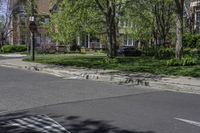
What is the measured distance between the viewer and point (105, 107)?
11039 millimetres

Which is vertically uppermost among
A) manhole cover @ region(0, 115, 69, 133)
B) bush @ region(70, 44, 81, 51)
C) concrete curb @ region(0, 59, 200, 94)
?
bush @ region(70, 44, 81, 51)

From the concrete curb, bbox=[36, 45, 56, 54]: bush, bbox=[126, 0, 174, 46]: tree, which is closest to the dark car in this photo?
bbox=[126, 0, 174, 46]: tree

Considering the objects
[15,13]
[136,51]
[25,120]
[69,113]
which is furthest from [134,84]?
[15,13]

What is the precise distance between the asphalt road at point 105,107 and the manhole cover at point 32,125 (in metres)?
→ 0.20

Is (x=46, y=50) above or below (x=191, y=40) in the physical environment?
below

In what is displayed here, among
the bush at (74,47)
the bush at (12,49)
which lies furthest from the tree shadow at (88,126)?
the bush at (74,47)

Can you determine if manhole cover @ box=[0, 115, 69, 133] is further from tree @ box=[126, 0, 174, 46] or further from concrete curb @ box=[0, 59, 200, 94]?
tree @ box=[126, 0, 174, 46]

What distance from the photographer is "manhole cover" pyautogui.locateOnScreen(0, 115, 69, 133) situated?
8.39 m

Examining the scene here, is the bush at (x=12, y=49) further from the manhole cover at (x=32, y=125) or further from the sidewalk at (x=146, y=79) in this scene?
the manhole cover at (x=32, y=125)

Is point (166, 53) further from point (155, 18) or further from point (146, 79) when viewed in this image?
point (146, 79)

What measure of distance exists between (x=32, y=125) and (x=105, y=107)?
2.61 m

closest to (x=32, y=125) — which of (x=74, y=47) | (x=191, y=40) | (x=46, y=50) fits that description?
(x=191, y=40)

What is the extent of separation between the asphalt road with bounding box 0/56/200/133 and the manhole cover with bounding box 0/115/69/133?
202mm

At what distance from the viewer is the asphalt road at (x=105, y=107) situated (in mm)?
8750
